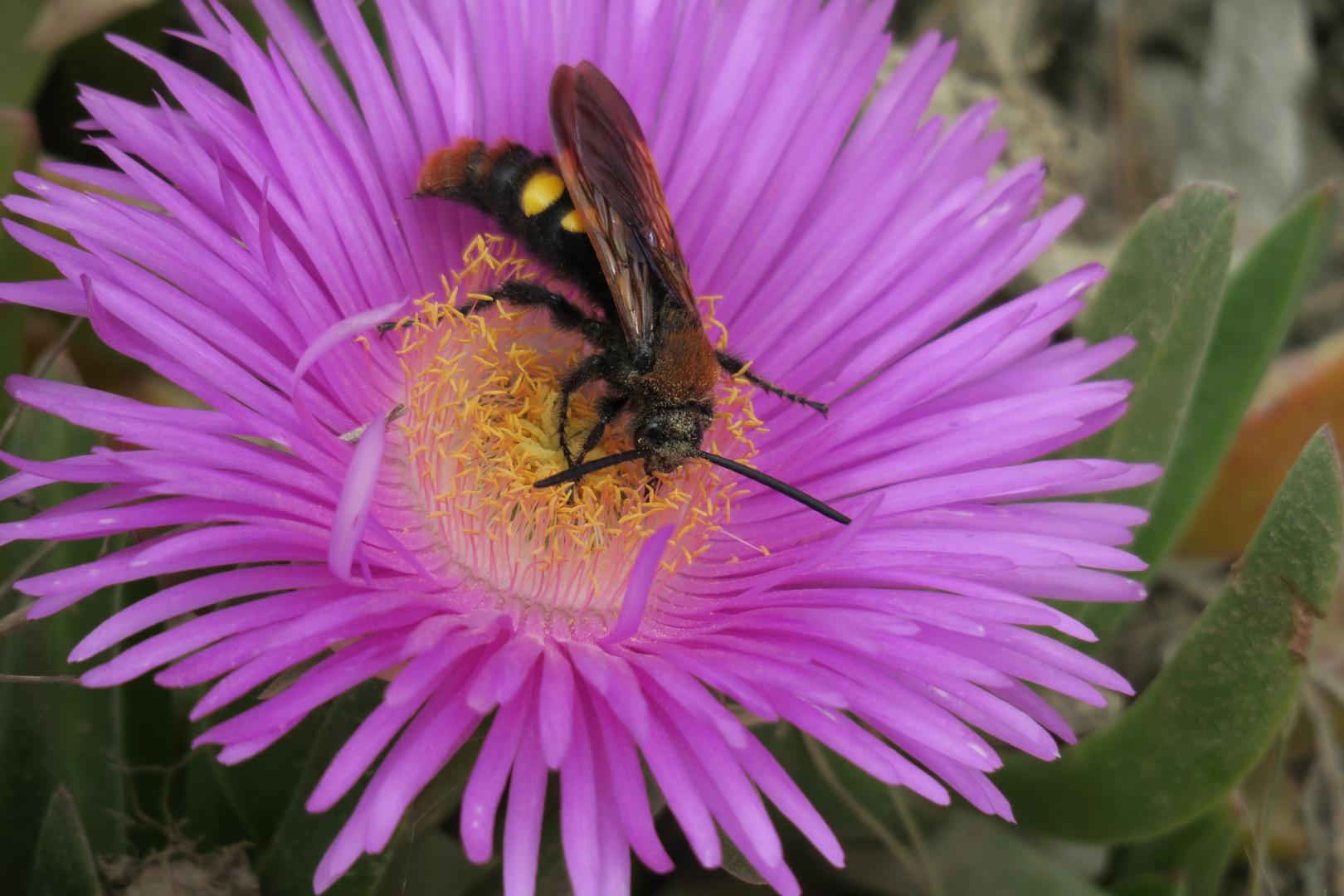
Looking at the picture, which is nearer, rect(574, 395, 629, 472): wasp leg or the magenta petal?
the magenta petal

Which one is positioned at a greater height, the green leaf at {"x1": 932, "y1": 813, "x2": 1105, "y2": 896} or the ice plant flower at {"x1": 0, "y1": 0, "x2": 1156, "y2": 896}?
the ice plant flower at {"x1": 0, "y1": 0, "x2": 1156, "y2": 896}

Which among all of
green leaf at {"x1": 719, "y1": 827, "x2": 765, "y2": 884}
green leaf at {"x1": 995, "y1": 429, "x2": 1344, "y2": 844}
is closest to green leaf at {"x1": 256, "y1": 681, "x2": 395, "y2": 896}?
green leaf at {"x1": 719, "y1": 827, "x2": 765, "y2": 884}

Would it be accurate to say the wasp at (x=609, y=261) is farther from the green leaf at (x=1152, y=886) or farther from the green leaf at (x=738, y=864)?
the green leaf at (x=1152, y=886)

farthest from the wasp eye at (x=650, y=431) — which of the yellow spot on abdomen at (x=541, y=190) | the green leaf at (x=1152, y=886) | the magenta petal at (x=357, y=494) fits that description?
the green leaf at (x=1152, y=886)

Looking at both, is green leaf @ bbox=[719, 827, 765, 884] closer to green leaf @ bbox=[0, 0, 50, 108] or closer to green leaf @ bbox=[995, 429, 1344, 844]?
green leaf @ bbox=[995, 429, 1344, 844]

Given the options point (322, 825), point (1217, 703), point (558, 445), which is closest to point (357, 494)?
point (322, 825)

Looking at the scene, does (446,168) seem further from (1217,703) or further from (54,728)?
(1217,703)

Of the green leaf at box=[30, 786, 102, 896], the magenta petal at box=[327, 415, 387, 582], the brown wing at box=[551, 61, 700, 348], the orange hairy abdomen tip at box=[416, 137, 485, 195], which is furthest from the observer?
the orange hairy abdomen tip at box=[416, 137, 485, 195]
